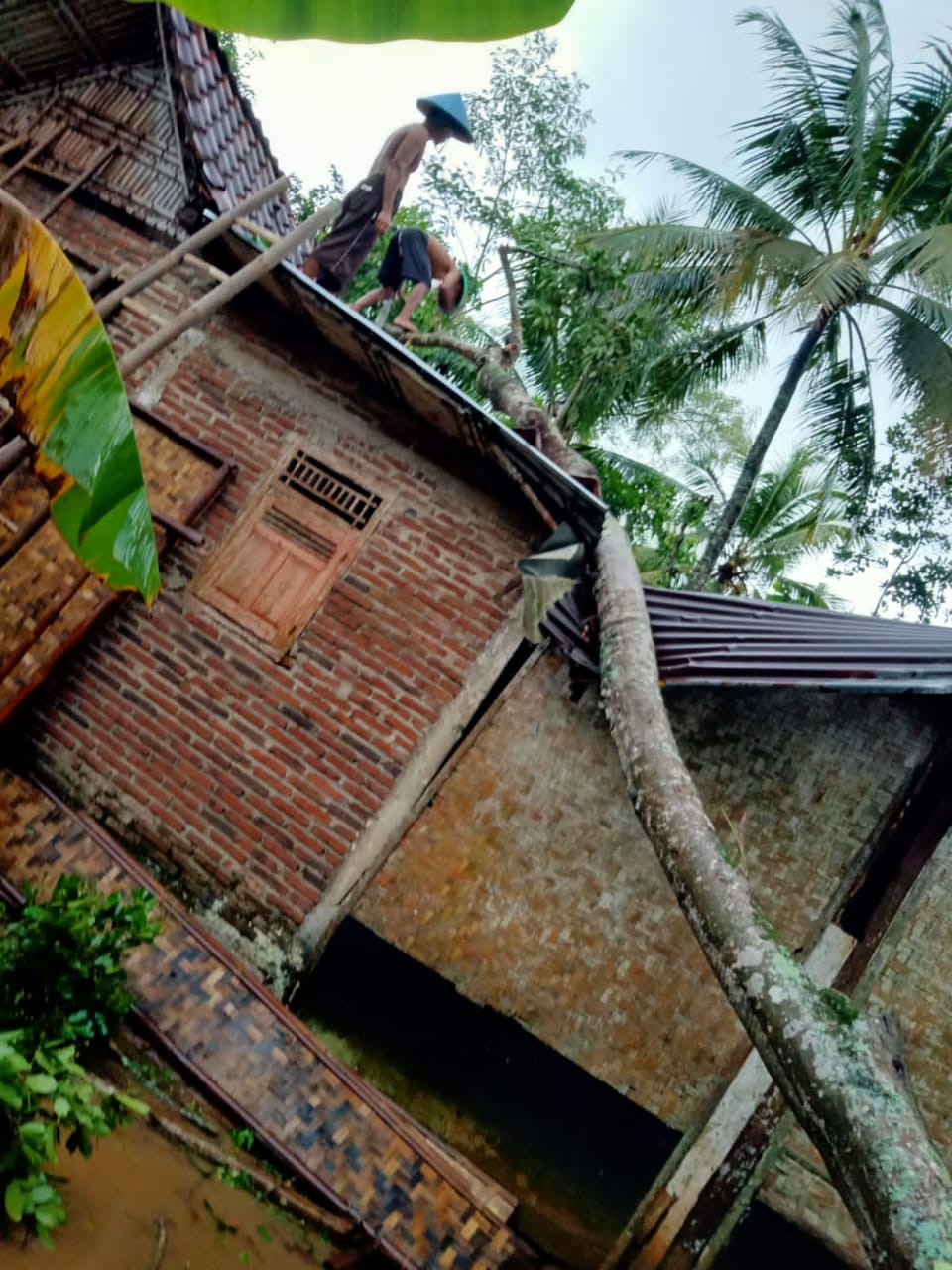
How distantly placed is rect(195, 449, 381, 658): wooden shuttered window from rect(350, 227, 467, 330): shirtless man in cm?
174

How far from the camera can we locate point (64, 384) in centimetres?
230

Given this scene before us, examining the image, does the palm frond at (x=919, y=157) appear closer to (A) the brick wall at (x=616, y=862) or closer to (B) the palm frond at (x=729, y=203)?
(B) the palm frond at (x=729, y=203)

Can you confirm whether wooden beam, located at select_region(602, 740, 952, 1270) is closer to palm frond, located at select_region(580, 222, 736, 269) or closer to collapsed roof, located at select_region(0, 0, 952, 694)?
collapsed roof, located at select_region(0, 0, 952, 694)

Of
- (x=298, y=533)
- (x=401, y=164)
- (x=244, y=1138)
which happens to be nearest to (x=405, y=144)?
(x=401, y=164)

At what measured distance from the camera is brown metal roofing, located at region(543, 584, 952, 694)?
375 cm

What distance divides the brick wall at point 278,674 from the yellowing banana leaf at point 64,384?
2570 millimetres

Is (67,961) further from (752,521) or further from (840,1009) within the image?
(752,521)

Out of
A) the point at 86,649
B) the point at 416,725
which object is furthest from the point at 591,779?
the point at 86,649

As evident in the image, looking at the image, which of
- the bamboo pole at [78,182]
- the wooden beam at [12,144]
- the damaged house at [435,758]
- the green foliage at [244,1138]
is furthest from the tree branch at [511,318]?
the green foliage at [244,1138]

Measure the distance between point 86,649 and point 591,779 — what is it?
326 cm

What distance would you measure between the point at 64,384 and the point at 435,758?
3163 millimetres

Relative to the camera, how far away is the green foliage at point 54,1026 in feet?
7.63

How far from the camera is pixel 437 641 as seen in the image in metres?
5.09

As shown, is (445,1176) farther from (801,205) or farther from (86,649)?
(801,205)
